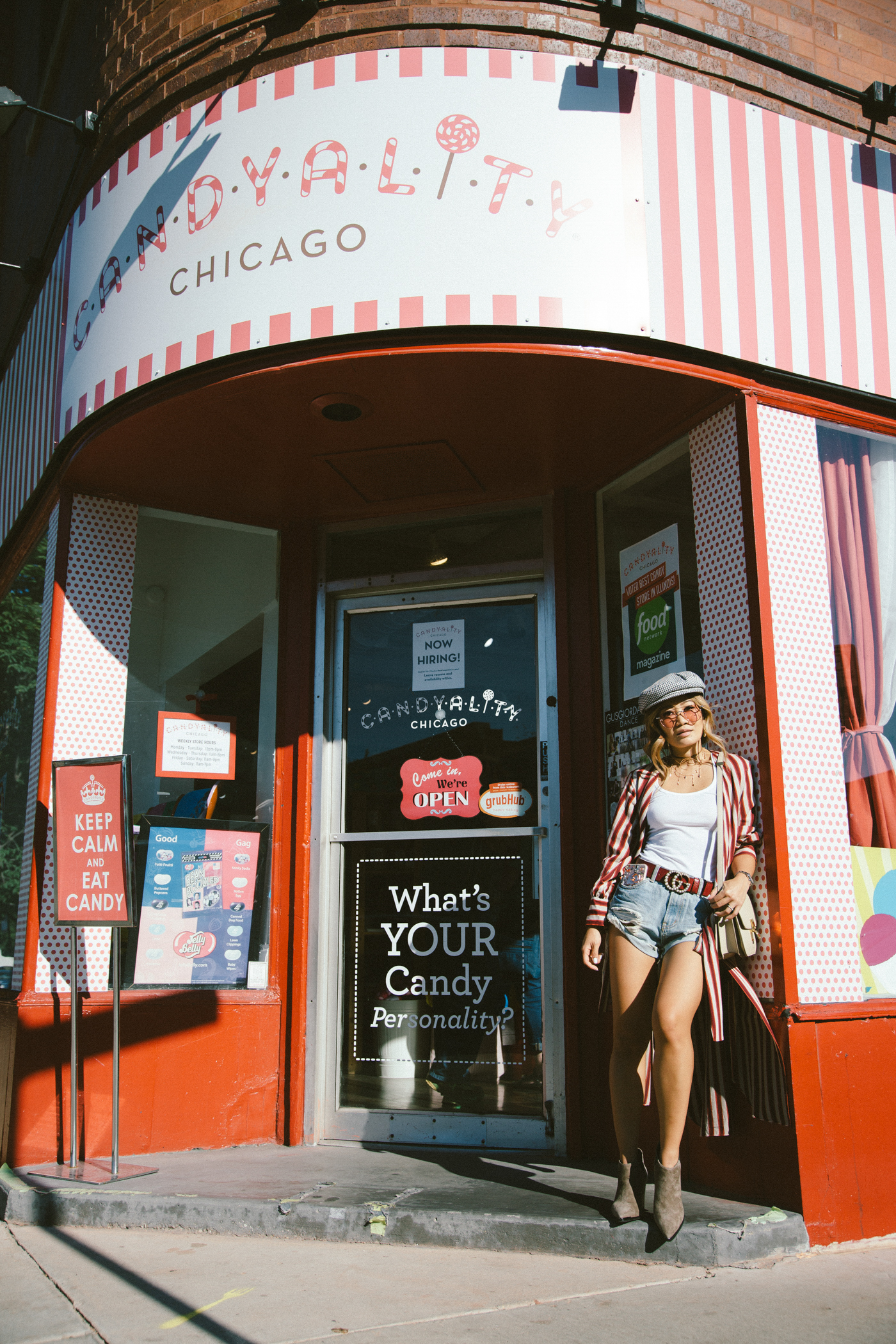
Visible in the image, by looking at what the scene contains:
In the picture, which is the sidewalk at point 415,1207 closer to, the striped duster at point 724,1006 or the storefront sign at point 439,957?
the striped duster at point 724,1006

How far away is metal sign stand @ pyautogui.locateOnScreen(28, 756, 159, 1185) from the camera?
4.28 meters

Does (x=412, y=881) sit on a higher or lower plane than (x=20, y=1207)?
higher

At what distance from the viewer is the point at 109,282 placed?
4.90 m

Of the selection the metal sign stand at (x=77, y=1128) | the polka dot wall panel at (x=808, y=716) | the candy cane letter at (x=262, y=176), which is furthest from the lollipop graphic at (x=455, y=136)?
the metal sign stand at (x=77, y=1128)

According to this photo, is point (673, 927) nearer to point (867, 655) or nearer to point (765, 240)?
point (867, 655)

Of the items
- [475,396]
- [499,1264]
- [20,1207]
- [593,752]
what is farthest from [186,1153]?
[475,396]

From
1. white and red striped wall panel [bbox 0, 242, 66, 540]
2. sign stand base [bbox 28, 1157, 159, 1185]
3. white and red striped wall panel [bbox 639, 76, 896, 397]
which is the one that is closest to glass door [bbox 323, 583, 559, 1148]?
sign stand base [bbox 28, 1157, 159, 1185]

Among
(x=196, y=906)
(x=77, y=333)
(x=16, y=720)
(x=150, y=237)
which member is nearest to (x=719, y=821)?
(x=196, y=906)

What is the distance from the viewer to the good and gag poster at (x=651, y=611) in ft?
15.1

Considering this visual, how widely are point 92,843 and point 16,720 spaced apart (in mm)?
2066

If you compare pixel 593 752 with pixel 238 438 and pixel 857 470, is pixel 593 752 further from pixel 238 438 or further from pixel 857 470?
pixel 238 438

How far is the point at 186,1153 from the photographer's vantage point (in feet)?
15.9

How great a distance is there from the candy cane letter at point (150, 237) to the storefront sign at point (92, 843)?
2.33 meters

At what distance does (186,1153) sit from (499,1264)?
2.02m
